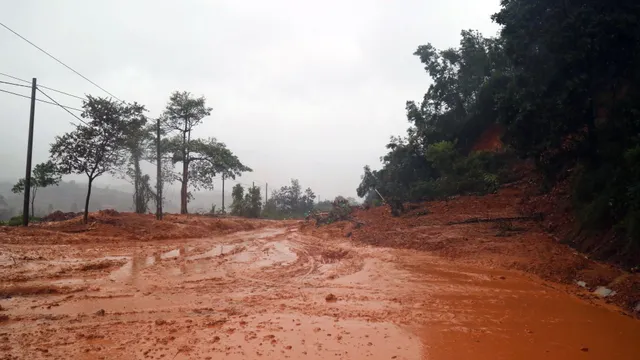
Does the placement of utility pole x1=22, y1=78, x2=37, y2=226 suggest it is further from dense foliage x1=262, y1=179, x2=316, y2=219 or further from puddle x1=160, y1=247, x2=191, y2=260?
dense foliage x1=262, y1=179, x2=316, y2=219

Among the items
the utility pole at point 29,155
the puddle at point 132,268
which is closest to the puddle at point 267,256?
the puddle at point 132,268

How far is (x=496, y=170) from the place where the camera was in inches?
763

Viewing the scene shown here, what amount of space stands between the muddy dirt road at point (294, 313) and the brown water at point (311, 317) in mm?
20

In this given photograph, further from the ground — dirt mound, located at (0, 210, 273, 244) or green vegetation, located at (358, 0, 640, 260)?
green vegetation, located at (358, 0, 640, 260)

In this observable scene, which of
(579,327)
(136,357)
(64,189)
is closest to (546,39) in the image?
(579,327)

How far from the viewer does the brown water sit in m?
3.82

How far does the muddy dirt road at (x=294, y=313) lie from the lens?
12.6 ft

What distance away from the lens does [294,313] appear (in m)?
5.00

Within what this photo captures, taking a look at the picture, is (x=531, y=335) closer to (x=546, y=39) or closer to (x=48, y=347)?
(x=48, y=347)

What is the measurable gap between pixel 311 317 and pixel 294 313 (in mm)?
300

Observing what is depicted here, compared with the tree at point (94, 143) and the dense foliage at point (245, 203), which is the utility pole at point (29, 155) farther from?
the dense foliage at point (245, 203)

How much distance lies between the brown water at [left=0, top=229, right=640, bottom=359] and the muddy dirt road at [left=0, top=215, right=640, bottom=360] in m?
0.02

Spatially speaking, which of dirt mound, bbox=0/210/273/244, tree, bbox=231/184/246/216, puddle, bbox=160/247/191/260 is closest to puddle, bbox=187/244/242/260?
puddle, bbox=160/247/191/260

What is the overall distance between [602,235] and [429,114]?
20474 millimetres
